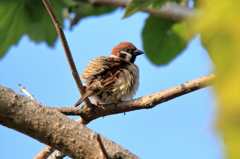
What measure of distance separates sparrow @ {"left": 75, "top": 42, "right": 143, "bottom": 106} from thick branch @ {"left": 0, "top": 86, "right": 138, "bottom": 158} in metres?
1.43

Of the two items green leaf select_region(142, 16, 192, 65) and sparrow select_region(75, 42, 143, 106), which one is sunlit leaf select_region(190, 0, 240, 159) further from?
green leaf select_region(142, 16, 192, 65)

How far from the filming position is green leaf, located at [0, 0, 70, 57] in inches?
148

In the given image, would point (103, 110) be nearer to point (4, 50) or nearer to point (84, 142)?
point (84, 142)

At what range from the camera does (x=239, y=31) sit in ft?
0.96

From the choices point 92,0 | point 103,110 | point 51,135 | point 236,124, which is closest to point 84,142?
point 51,135

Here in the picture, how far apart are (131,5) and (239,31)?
1869 mm

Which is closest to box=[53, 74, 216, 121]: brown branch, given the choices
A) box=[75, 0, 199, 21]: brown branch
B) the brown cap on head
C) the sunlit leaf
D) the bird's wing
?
the bird's wing

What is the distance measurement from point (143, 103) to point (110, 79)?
1127mm

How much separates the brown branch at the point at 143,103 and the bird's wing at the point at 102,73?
53 cm

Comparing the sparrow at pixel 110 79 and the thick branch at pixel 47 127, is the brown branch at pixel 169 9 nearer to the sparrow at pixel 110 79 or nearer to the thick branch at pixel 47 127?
the sparrow at pixel 110 79

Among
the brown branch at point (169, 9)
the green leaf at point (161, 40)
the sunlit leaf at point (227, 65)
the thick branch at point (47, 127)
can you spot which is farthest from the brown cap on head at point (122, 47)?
the sunlit leaf at point (227, 65)

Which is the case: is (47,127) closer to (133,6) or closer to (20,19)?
(133,6)

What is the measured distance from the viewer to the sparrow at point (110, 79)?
3295 millimetres

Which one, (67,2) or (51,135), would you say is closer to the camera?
(51,135)
